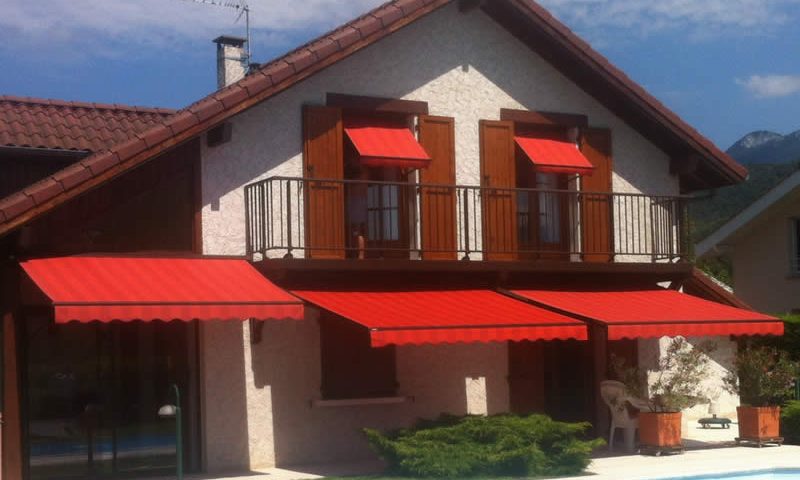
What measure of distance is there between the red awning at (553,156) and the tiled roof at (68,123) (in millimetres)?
7840

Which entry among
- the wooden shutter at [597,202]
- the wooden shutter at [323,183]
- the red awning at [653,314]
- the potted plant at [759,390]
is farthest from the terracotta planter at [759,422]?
the wooden shutter at [323,183]

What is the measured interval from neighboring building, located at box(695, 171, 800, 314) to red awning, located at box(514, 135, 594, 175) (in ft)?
57.8

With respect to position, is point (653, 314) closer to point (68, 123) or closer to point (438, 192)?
point (438, 192)

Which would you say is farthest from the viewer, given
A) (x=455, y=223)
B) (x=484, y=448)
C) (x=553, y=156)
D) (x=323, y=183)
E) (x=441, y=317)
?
(x=553, y=156)

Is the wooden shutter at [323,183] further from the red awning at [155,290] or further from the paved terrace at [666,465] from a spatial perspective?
the paved terrace at [666,465]

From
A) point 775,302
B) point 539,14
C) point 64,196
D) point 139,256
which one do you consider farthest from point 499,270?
point 775,302

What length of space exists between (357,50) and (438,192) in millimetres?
3249

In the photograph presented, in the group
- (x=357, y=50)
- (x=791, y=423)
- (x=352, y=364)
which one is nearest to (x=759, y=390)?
(x=791, y=423)

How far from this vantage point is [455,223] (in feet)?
81.2

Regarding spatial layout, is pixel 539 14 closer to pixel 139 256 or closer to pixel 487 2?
pixel 487 2

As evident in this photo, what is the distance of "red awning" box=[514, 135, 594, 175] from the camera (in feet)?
84.0

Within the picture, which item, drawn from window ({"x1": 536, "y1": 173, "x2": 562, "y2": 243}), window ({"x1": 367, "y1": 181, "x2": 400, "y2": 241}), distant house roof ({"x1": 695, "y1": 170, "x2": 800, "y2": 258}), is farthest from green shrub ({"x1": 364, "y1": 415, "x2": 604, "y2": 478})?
distant house roof ({"x1": 695, "y1": 170, "x2": 800, "y2": 258})

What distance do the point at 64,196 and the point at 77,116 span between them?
240 inches

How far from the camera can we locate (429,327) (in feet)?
67.1
